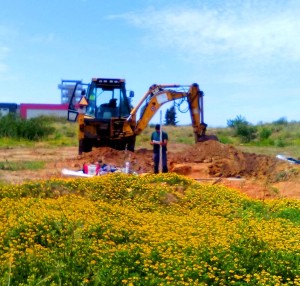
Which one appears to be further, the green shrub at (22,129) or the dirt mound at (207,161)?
the green shrub at (22,129)

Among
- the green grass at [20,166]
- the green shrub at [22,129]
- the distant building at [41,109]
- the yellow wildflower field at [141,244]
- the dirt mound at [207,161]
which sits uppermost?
the distant building at [41,109]

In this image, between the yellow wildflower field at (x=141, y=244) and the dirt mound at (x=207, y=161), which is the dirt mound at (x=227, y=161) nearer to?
the dirt mound at (x=207, y=161)

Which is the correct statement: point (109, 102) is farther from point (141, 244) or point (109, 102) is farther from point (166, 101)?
point (141, 244)

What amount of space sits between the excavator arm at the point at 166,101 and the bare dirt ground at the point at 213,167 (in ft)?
3.67

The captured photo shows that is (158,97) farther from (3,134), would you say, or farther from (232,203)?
(3,134)

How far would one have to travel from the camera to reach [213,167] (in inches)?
700

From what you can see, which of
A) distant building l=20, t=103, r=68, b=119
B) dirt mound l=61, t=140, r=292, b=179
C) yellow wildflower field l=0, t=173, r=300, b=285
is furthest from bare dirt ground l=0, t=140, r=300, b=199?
distant building l=20, t=103, r=68, b=119

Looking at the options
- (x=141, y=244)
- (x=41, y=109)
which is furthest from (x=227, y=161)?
(x=41, y=109)

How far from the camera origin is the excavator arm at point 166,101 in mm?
19922

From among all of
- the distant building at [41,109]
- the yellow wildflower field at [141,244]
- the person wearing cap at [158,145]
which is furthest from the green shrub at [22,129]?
the distant building at [41,109]

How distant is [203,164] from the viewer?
18.2 metres

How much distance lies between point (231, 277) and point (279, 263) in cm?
68

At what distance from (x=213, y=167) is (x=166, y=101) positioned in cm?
337

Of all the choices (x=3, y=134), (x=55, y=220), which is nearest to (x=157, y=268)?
(x=55, y=220)
